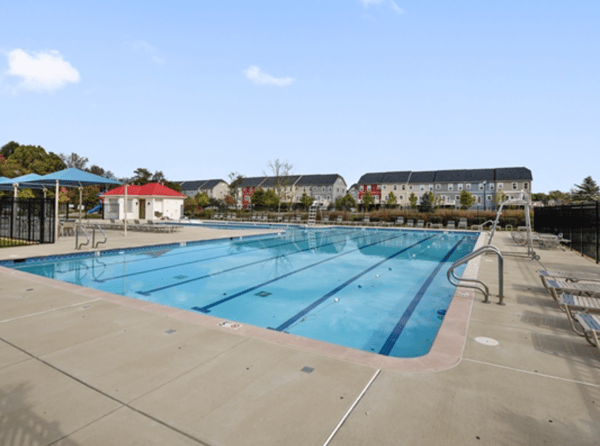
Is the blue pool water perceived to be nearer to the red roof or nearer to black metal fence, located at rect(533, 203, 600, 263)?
black metal fence, located at rect(533, 203, 600, 263)

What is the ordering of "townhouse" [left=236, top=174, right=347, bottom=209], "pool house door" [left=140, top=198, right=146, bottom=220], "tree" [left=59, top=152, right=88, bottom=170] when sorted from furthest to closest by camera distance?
"townhouse" [left=236, top=174, right=347, bottom=209], "tree" [left=59, top=152, right=88, bottom=170], "pool house door" [left=140, top=198, right=146, bottom=220]

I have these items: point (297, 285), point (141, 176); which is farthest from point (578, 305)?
point (141, 176)

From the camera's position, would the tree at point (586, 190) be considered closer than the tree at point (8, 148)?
Yes

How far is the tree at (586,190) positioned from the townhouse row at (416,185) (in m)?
6.46

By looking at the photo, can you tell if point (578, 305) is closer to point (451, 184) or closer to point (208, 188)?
point (451, 184)

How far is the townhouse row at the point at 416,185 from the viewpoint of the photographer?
176ft

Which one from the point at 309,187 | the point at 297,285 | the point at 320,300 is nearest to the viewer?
the point at 320,300

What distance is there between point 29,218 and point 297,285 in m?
10.6

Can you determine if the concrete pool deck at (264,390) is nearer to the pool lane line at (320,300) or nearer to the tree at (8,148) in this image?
the pool lane line at (320,300)

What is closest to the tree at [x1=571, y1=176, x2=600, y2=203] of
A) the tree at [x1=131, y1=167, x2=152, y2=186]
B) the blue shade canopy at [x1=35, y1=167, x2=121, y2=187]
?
the blue shade canopy at [x1=35, y1=167, x2=121, y2=187]

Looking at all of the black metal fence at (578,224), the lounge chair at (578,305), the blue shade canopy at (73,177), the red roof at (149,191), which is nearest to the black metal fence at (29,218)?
the blue shade canopy at (73,177)

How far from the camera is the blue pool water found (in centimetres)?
536

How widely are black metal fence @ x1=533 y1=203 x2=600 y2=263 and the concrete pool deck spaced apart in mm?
8057

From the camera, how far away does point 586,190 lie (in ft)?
164
